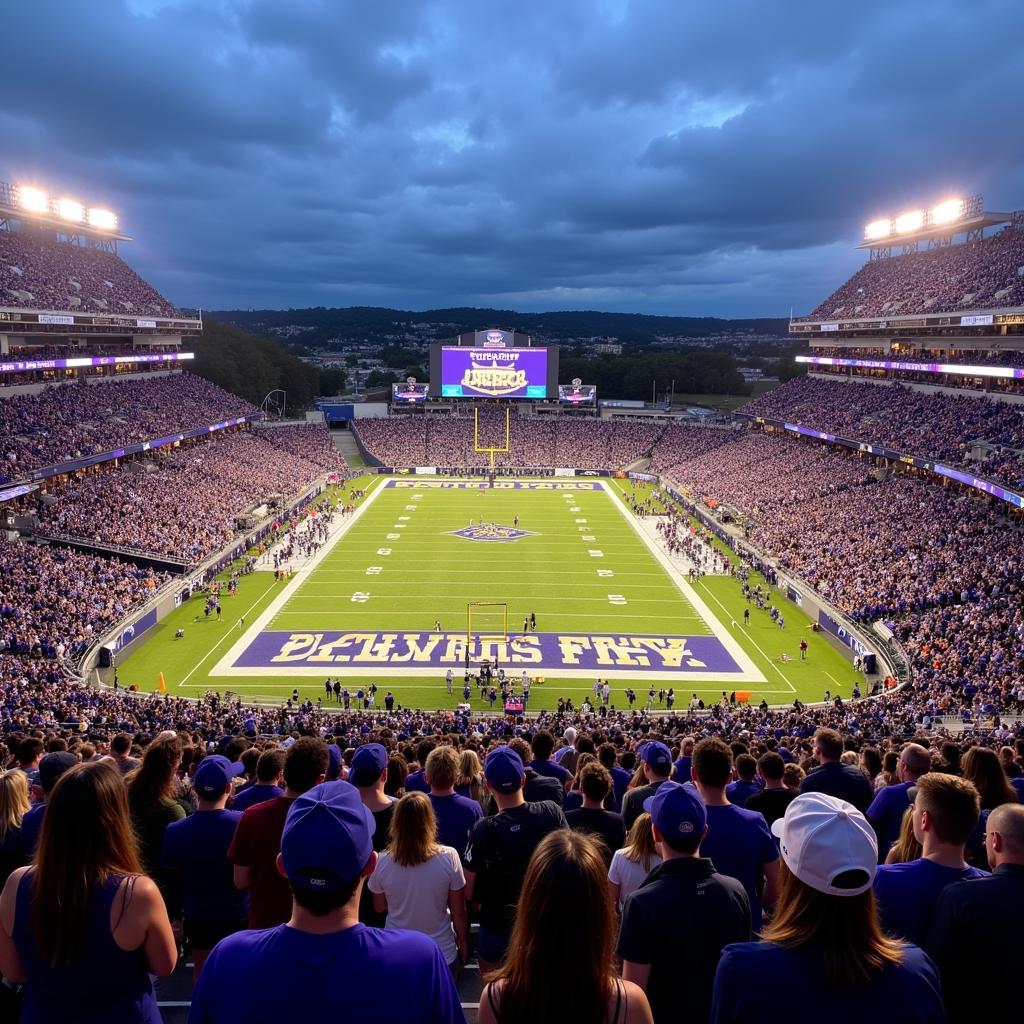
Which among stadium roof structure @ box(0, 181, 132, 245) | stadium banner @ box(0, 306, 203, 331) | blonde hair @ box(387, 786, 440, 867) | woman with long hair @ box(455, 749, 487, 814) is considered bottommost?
woman with long hair @ box(455, 749, 487, 814)

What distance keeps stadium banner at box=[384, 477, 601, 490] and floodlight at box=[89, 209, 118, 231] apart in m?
31.0

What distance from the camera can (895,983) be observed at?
2.39 meters

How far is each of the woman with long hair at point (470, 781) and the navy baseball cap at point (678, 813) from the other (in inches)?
142

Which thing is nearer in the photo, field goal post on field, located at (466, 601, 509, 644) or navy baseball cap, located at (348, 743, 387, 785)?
navy baseball cap, located at (348, 743, 387, 785)

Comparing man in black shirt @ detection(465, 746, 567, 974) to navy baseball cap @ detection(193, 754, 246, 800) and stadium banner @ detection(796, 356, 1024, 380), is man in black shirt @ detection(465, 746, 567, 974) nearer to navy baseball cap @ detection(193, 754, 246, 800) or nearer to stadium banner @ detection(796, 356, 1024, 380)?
navy baseball cap @ detection(193, 754, 246, 800)

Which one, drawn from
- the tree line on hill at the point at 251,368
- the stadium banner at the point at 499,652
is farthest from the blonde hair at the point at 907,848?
the tree line on hill at the point at 251,368

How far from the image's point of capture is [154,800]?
5582mm

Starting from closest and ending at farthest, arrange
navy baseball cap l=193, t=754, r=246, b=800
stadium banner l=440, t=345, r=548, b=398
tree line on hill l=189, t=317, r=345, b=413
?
navy baseball cap l=193, t=754, r=246, b=800 < stadium banner l=440, t=345, r=548, b=398 < tree line on hill l=189, t=317, r=345, b=413

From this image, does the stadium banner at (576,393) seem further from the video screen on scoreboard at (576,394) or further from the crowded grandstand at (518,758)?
the crowded grandstand at (518,758)

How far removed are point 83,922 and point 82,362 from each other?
182 ft

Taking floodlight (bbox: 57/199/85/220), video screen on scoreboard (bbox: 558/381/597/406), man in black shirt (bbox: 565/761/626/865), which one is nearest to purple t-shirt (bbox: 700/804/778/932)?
man in black shirt (bbox: 565/761/626/865)

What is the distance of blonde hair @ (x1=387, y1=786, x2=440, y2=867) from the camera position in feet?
13.6

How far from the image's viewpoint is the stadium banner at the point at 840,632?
87.4ft

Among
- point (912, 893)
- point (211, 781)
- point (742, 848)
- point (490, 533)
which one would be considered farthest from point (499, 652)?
point (912, 893)
